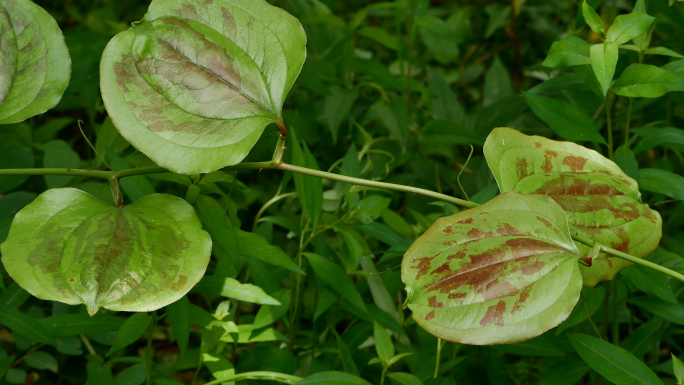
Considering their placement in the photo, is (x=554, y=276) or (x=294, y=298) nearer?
(x=554, y=276)

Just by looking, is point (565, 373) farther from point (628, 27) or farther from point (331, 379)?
point (628, 27)

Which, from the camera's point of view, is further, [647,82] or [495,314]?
[647,82]

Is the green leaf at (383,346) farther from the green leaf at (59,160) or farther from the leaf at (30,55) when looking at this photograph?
the green leaf at (59,160)

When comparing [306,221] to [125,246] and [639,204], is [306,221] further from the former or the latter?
[639,204]

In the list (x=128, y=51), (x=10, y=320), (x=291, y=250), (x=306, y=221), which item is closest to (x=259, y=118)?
(x=128, y=51)

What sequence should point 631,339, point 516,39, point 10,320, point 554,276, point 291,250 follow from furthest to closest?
point 516,39 → point 291,250 → point 631,339 → point 10,320 → point 554,276

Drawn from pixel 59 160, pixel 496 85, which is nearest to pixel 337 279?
pixel 59 160

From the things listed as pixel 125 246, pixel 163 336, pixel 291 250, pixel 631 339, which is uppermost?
pixel 125 246
